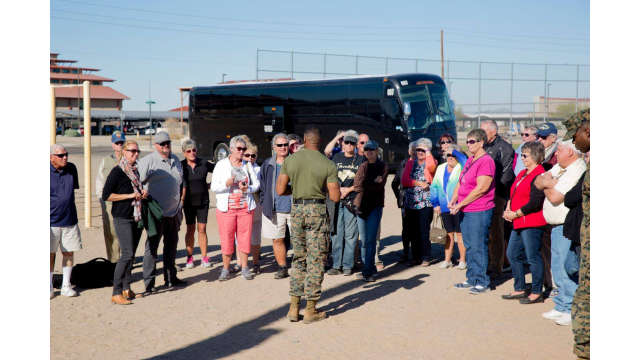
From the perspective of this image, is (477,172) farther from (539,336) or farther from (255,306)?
(255,306)

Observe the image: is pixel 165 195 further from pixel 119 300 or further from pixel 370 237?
pixel 370 237

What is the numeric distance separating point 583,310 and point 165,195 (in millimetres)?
4838

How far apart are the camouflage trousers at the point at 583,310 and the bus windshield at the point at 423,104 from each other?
16142 mm

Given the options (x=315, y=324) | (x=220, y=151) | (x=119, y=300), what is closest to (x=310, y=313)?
(x=315, y=324)

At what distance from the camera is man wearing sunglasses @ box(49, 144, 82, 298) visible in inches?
268

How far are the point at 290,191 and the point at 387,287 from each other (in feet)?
6.62

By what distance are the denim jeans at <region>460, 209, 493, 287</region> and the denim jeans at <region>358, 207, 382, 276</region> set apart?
1.12 m

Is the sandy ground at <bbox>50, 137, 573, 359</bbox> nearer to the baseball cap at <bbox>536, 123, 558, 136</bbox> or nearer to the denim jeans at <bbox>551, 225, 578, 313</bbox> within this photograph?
the denim jeans at <bbox>551, 225, 578, 313</bbox>

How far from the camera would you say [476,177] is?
23.4ft

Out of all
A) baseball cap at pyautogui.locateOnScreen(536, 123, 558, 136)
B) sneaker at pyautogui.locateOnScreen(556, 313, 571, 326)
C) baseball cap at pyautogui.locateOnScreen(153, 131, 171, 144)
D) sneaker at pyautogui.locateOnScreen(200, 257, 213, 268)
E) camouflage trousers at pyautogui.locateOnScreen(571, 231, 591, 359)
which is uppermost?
baseball cap at pyautogui.locateOnScreen(536, 123, 558, 136)

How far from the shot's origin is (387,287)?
771 cm

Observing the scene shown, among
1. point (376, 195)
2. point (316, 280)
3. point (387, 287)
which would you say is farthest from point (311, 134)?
point (387, 287)

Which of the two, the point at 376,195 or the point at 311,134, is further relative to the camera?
the point at 376,195

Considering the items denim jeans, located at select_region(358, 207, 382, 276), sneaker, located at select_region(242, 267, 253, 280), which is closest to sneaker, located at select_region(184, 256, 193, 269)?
A: sneaker, located at select_region(242, 267, 253, 280)
